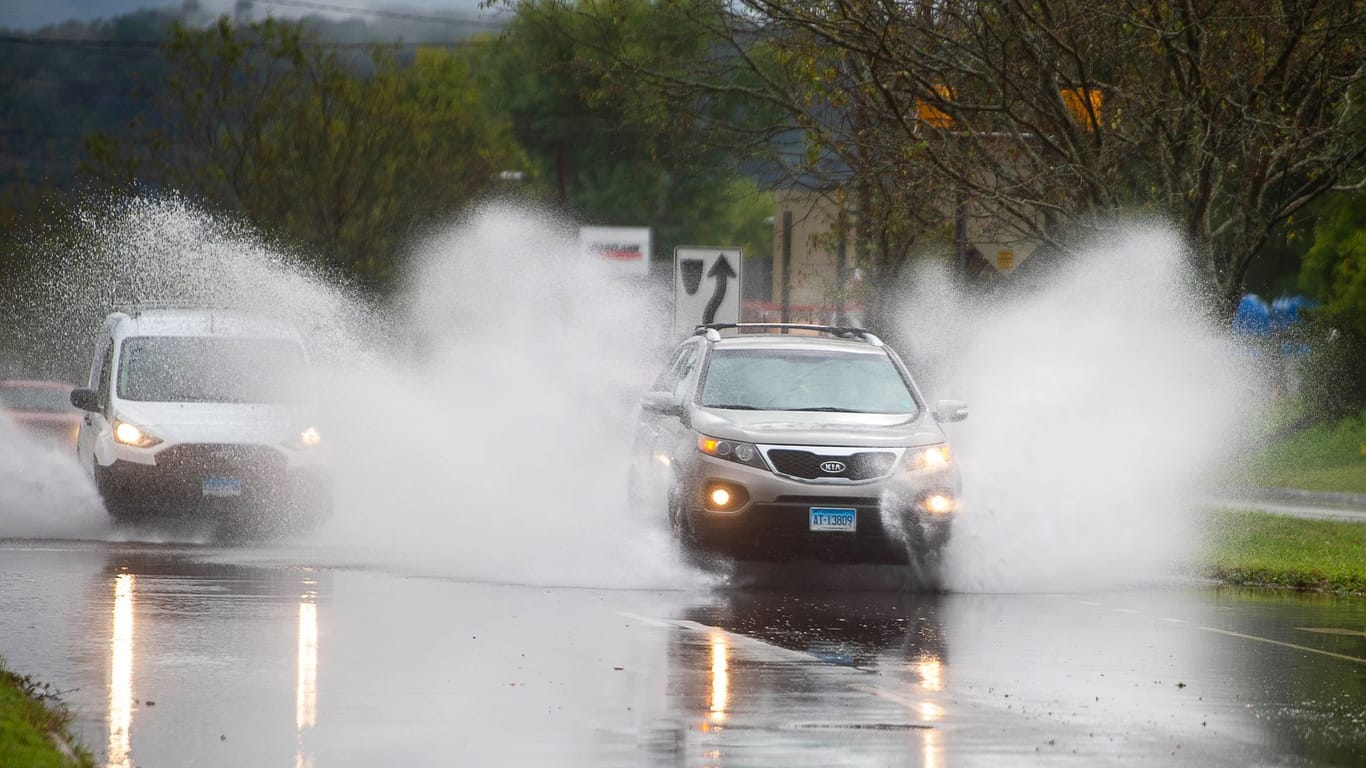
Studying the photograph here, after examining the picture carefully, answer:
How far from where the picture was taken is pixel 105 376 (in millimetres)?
21406

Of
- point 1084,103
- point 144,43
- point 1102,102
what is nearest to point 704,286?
point 1102,102

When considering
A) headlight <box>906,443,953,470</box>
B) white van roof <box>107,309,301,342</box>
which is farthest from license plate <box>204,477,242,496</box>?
headlight <box>906,443,953,470</box>

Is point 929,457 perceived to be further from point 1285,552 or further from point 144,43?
point 144,43

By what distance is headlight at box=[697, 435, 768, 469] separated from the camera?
1608 cm

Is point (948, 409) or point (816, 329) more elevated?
point (816, 329)

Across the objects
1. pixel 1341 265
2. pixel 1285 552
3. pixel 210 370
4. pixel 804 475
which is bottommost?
pixel 1285 552

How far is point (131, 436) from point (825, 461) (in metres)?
7.11

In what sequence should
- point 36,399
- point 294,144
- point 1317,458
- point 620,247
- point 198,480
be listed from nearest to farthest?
point 198,480
point 36,399
point 620,247
point 1317,458
point 294,144

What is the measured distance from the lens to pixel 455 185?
5156 cm

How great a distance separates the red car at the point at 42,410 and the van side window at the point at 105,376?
3262 millimetres

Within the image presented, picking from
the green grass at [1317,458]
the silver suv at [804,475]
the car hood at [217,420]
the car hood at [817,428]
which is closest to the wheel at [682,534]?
the silver suv at [804,475]

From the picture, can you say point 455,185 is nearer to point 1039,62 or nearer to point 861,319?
point 861,319

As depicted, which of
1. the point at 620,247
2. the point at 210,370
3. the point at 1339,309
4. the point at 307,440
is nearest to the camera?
the point at 307,440

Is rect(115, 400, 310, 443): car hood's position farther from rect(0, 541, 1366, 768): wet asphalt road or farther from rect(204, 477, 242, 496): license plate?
rect(0, 541, 1366, 768): wet asphalt road
